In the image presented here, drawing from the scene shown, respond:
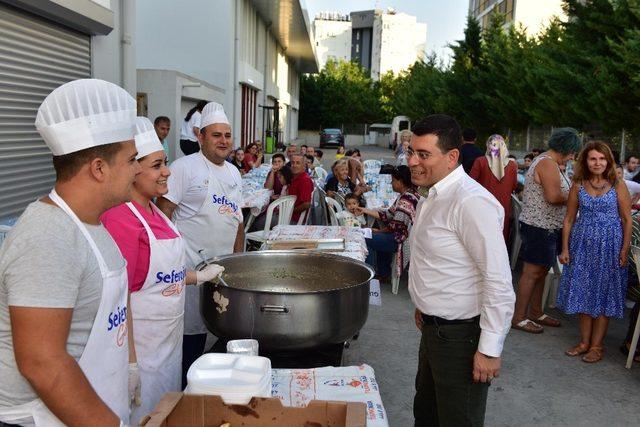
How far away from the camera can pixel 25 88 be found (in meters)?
6.25

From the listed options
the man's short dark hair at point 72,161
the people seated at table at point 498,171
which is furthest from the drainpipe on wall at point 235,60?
the man's short dark hair at point 72,161

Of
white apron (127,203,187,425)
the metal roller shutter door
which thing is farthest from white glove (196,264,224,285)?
the metal roller shutter door

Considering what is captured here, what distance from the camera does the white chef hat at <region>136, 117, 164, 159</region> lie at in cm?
259

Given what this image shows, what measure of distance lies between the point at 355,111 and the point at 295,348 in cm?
5484

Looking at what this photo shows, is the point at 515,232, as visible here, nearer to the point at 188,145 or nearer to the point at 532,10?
the point at 188,145

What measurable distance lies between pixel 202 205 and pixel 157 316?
1.25m

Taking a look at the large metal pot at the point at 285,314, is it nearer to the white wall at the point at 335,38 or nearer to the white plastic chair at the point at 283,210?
the white plastic chair at the point at 283,210

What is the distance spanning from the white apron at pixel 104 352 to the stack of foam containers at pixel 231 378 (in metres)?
0.24

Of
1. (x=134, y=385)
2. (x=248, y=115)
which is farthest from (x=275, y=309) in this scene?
(x=248, y=115)

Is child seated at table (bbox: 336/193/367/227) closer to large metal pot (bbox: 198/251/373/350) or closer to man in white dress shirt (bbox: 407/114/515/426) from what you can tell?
large metal pot (bbox: 198/251/373/350)

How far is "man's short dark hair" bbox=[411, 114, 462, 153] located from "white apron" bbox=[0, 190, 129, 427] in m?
1.44

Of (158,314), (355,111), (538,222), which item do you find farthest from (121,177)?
(355,111)

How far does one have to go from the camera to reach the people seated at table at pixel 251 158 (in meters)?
12.3

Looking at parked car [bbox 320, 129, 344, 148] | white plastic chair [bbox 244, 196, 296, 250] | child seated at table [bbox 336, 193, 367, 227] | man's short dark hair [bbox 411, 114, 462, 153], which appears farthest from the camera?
parked car [bbox 320, 129, 344, 148]
